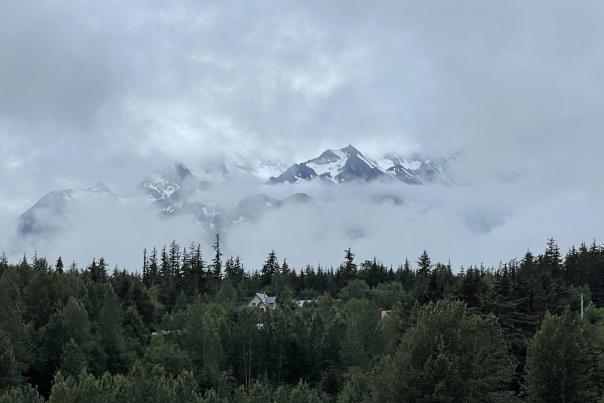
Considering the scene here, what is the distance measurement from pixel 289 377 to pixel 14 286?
39864 mm

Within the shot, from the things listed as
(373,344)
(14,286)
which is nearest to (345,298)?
(373,344)

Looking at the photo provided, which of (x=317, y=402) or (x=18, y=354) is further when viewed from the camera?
(x=18, y=354)

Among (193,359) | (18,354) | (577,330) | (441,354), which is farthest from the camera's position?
(193,359)

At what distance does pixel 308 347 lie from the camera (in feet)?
267

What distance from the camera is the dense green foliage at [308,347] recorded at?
151ft

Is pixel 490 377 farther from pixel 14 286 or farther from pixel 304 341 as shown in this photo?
pixel 14 286

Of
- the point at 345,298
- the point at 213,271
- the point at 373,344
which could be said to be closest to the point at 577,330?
the point at 373,344

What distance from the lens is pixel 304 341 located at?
81.6 m

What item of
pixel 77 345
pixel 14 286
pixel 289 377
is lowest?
pixel 289 377

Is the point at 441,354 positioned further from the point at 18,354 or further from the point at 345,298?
the point at 345,298

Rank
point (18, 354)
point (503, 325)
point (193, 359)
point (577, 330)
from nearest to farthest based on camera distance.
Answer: point (577, 330), point (503, 325), point (18, 354), point (193, 359)

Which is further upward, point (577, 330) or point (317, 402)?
point (577, 330)

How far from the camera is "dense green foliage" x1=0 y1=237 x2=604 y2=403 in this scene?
46.0 metres

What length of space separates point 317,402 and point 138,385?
13953 mm
